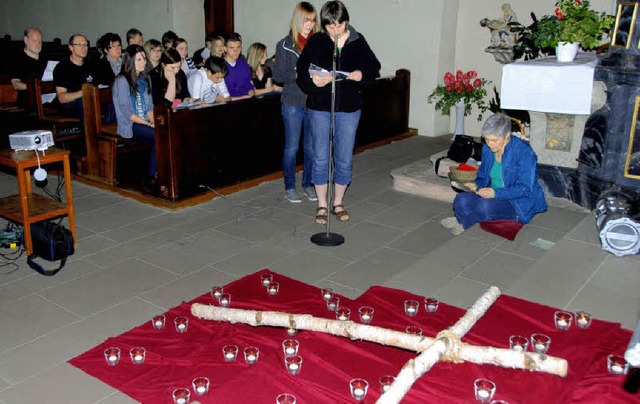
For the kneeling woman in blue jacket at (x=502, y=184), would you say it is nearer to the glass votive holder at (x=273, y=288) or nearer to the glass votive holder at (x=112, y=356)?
the glass votive holder at (x=273, y=288)

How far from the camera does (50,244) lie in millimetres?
4473

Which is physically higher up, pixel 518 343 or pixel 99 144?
pixel 99 144

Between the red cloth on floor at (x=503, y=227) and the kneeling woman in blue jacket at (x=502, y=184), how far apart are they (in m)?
0.04

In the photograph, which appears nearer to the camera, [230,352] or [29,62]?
[230,352]

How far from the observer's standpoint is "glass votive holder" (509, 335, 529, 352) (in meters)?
3.11

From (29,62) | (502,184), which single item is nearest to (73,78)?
(29,62)

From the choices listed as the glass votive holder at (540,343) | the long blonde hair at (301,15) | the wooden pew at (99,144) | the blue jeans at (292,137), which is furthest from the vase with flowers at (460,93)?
the glass votive holder at (540,343)

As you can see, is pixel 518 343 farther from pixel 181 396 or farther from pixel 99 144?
pixel 99 144

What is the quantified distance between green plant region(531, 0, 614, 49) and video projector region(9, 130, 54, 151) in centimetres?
410

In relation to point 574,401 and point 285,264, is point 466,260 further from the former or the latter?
point 574,401

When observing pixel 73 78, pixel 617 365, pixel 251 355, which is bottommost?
pixel 251 355

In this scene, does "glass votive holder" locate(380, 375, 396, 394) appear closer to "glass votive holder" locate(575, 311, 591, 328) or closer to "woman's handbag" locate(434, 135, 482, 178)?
"glass votive holder" locate(575, 311, 591, 328)

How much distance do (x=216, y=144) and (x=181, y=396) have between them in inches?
140

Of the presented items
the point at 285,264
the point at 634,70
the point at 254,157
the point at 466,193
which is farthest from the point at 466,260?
the point at 254,157
